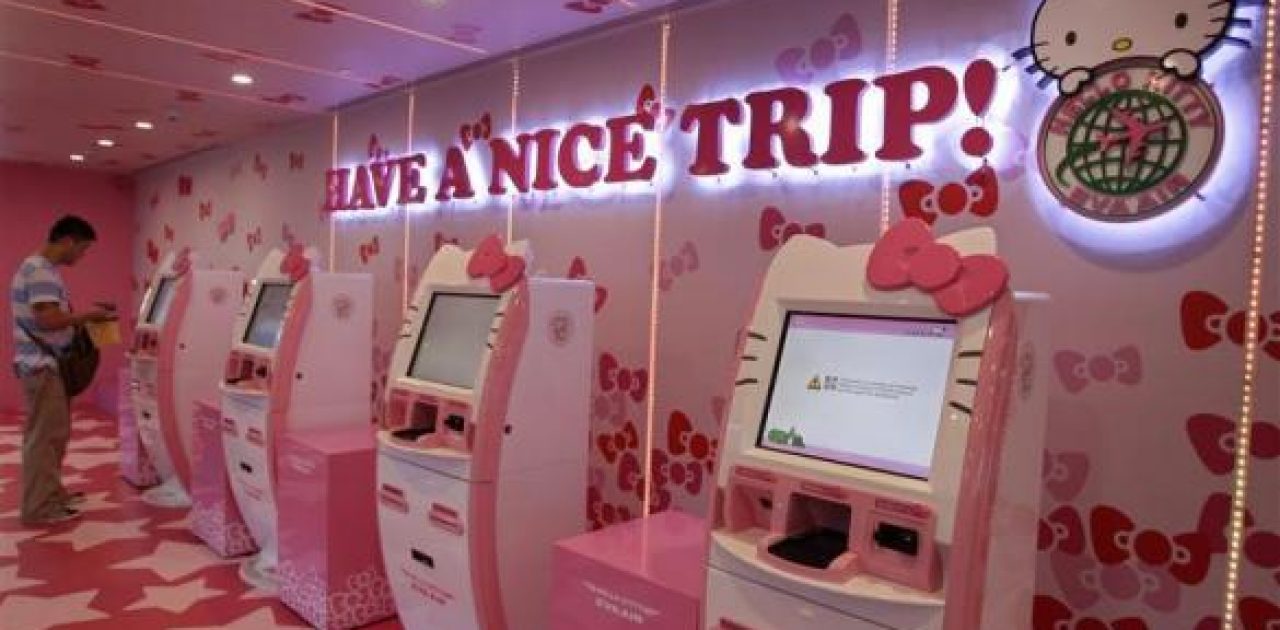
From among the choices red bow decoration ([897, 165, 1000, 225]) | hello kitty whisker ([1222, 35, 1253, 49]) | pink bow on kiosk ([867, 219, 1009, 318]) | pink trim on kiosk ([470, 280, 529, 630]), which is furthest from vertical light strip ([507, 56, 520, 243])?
hello kitty whisker ([1222, 35, 1253, 49])

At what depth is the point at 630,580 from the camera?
2.08 metres

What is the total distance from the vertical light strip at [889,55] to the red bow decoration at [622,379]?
1.12 m

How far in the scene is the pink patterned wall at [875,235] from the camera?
194cm

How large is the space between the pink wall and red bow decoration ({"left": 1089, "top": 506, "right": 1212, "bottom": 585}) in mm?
8403

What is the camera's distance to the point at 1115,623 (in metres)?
2.10

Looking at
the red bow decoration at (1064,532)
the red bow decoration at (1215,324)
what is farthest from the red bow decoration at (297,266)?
the red bow decoration at (1215,324)

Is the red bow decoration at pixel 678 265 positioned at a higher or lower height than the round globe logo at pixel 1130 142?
lower

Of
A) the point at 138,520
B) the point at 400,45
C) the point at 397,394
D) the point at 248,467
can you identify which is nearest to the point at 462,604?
the point at 397,394

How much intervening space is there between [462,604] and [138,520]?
2.93 meters

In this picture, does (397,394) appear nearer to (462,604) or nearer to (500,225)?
(462,604)

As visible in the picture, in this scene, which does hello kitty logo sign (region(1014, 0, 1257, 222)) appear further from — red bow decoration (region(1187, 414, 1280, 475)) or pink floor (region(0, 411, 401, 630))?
pink floor (region(0, 411, 401, 630))

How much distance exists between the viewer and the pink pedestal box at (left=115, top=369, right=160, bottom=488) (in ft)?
17.3

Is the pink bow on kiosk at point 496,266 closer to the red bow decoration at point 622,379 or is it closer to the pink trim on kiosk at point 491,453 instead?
the pink trim on kiosk at point 491,453

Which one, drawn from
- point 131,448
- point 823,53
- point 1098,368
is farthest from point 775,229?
point 131,448
